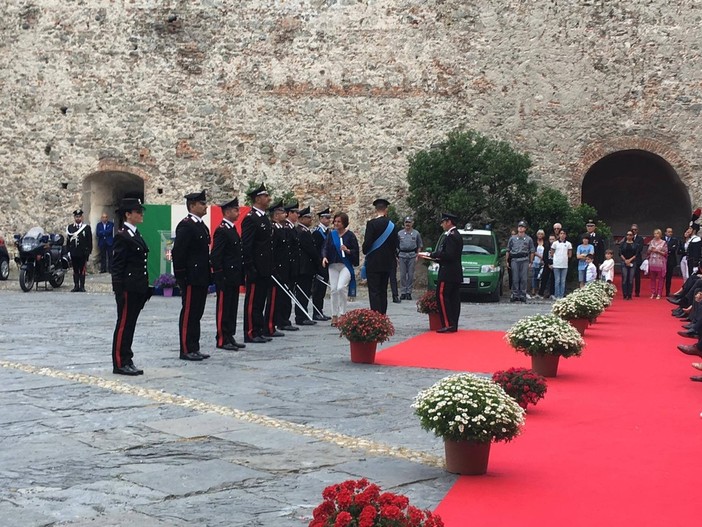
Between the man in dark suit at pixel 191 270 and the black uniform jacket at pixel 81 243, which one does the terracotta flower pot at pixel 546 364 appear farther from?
the black uniform jacket at pixel 81 243

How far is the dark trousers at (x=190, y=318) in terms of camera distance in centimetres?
1034

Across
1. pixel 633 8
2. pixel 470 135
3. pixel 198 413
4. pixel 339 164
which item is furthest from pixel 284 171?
pixel 198 413

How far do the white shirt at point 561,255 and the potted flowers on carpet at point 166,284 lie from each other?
800cm

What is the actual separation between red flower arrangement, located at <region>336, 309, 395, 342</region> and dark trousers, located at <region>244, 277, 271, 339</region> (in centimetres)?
228

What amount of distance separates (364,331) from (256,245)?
3018 millimetres

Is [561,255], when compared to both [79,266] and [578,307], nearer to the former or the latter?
[578,307]

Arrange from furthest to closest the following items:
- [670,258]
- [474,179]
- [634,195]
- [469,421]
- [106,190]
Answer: [634,195]
[106,190]
[474,179]
[670,258]
[469,421]

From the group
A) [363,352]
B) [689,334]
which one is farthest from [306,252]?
[689,334]

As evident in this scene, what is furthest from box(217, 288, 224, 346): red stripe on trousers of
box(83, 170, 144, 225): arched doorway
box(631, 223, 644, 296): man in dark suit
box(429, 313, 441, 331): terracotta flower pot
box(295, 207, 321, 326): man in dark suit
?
box(83, 170, 144, 225): arched doorway

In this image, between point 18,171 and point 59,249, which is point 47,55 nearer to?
point 18,171

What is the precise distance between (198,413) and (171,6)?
61.5 feet

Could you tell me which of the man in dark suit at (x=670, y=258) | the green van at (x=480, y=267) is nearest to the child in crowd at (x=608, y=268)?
the man in dark suit at (x=670, y=258)

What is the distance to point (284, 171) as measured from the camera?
24.1 m

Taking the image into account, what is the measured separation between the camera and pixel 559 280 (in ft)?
68.0
